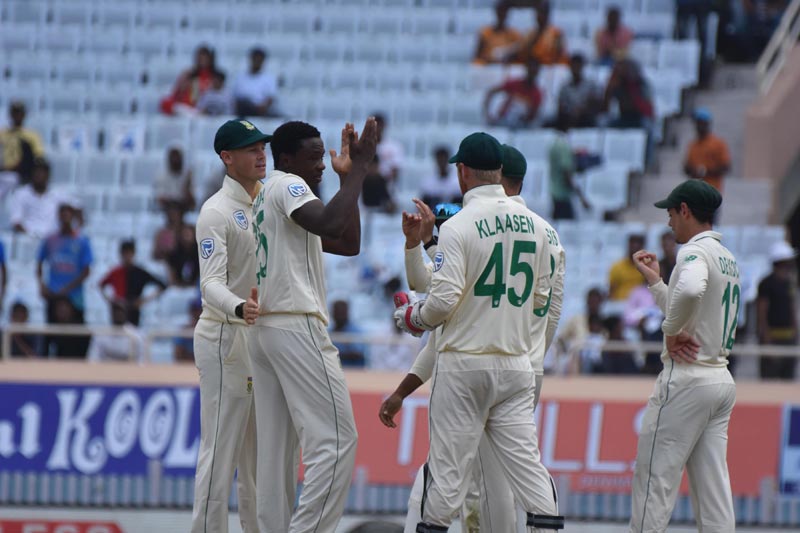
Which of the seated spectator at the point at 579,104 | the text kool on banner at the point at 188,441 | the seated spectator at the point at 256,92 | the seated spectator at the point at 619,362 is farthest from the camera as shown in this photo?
the seated spectator at the point at 256,92

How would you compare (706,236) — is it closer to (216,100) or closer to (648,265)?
(648,265)

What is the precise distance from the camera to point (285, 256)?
7305mm

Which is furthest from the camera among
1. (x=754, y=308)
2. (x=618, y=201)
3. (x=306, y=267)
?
(x=618, y=201)

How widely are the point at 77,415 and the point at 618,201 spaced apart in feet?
23.7

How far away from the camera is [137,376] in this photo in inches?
450

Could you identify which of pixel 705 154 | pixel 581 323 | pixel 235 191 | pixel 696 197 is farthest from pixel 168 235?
pixel 696 197

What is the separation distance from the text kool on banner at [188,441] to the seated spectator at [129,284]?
118 inches

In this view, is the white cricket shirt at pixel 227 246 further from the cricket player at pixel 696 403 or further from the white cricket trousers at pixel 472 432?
the cricket player at pixel 696 403

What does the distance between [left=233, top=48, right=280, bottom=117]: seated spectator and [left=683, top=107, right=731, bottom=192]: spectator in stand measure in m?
4.96

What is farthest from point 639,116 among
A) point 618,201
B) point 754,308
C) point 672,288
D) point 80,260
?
point 672,288

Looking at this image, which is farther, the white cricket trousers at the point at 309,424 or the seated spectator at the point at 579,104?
the seated spectator at the point at 579,104

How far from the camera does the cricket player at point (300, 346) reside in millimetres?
7250

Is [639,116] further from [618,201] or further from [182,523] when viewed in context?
[182,523]

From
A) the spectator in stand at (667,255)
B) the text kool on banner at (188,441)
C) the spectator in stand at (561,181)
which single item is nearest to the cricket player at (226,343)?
the text kool on banner at (188,441)
